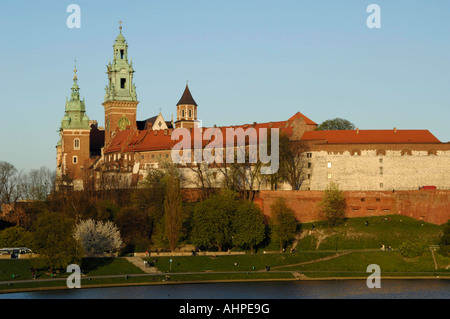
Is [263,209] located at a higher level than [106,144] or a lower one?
lower

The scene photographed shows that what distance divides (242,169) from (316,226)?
11.2m

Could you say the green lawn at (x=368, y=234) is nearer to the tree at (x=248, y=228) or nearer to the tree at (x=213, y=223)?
the tree at (x=248, y=228)

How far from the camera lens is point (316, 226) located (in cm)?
8319

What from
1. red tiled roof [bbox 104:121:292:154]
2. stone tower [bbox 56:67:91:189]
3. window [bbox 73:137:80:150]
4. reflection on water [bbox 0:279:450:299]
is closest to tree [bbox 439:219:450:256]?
reflection on water [bbox 0:279:450:299]

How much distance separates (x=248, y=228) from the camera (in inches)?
3049

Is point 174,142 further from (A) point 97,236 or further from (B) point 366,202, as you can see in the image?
(A) point 97,236

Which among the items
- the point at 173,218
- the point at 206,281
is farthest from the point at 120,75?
the point at 206,281

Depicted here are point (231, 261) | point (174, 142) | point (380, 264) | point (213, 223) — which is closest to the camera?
point (380, 264)

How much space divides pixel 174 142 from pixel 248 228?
3249cm

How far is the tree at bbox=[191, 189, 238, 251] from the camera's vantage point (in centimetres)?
7712

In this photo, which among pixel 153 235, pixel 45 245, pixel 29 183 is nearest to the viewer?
pixel 45 245

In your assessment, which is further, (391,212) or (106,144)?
(106,144)
